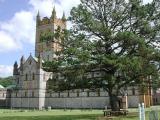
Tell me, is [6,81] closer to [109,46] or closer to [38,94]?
[38,94]

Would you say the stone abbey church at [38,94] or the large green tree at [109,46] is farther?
the stone abbey church at [38,94]

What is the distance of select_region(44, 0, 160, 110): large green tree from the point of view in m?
28.5

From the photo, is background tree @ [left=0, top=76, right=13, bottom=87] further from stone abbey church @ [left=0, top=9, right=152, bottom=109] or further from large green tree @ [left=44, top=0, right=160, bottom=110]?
large green tree @ [left=44, top=0, right=160, bottom=110]

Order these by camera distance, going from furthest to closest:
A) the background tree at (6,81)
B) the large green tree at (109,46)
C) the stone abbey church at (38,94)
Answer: the background tree at (6,81), the stone abbey church at (38,94), the large green tree at (109,46)

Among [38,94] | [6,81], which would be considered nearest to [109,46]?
[38,94]

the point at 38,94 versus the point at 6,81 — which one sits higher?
the point at 6,81

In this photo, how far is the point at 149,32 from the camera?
1184 inches

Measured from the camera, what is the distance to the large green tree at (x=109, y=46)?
28547 millimetres

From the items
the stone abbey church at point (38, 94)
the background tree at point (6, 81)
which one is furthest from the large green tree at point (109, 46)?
the background tree at point (6, 81)

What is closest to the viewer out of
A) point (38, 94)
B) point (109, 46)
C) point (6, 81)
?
point (109, 46)

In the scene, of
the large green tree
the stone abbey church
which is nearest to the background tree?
the stone abbey church

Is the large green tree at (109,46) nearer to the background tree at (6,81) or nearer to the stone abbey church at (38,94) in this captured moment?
the stone abbey church at (38,94)

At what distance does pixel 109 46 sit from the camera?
99.8 ft

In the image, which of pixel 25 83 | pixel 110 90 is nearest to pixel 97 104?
pixel 25 83
